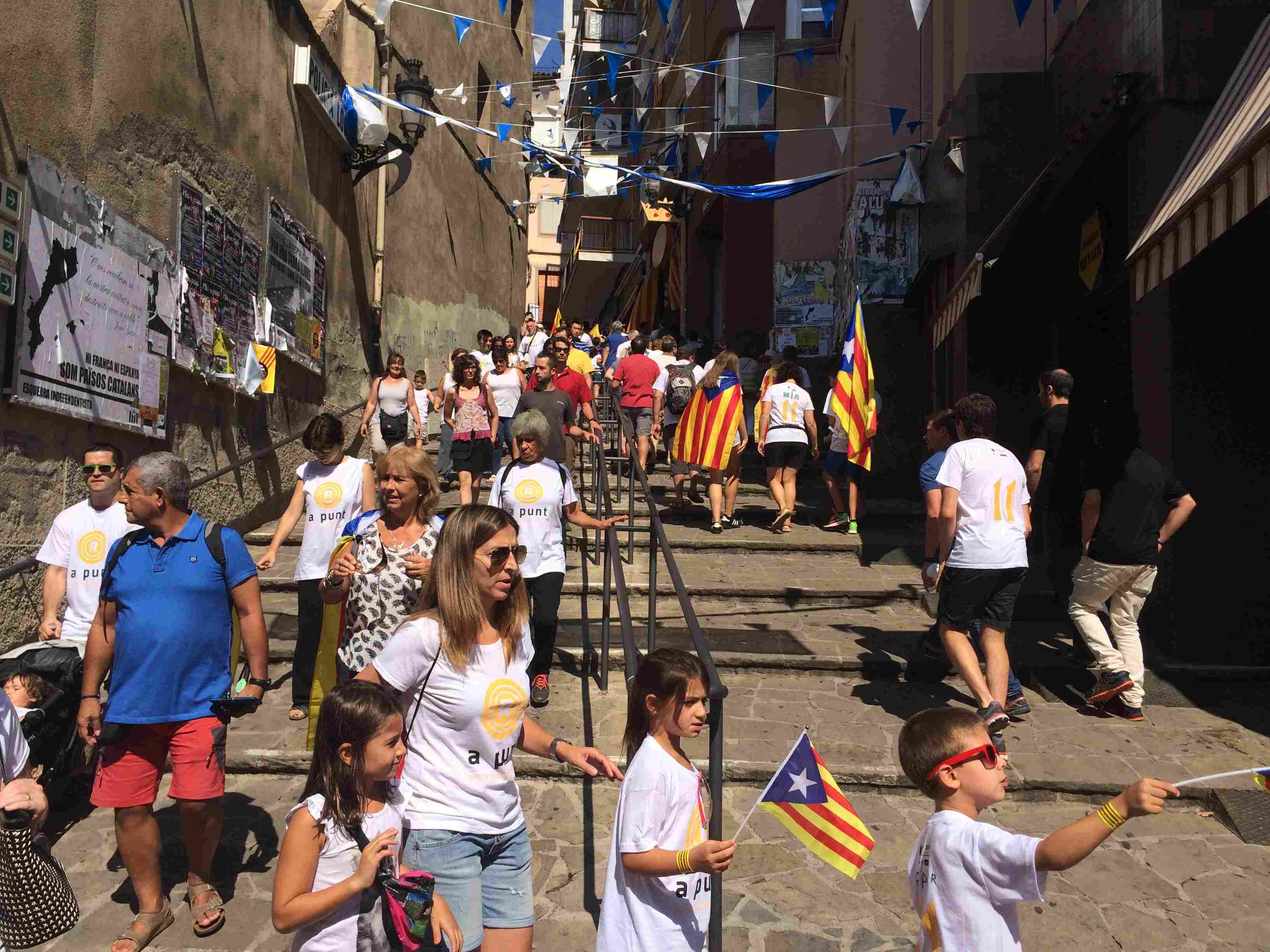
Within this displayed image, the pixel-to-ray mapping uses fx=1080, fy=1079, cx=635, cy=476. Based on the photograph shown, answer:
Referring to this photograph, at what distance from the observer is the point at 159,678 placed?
3912 millimetres

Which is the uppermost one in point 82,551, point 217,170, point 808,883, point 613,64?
point 613,64

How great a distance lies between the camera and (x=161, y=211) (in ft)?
27.0

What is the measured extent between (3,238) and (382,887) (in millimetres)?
5020

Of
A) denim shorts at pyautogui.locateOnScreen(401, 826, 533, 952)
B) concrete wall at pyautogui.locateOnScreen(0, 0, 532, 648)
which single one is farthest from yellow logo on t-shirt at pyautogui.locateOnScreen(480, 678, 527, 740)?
concrete wall at pyautogui.locateOnScreen(0, 0, 532, 648)

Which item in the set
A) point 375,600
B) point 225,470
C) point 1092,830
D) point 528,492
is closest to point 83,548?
point 375,600

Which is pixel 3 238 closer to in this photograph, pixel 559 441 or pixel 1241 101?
pixel 559 441

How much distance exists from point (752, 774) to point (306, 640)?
2543mm

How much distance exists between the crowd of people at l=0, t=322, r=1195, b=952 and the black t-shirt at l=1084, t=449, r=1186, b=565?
0.04 feet

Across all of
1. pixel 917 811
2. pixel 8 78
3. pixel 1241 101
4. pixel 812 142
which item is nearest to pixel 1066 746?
pixel 917 811

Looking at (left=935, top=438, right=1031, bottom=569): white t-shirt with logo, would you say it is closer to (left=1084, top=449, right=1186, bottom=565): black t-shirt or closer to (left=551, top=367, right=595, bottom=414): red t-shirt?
(left=1084, top=449, right=1186, bottom=565): black t-shirt

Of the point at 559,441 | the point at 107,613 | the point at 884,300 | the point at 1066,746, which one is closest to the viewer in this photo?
the point at 107,613

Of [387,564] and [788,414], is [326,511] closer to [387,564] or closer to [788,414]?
[387,564]

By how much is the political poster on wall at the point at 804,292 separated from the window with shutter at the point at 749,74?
171 inches

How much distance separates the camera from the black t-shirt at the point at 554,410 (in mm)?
8977
